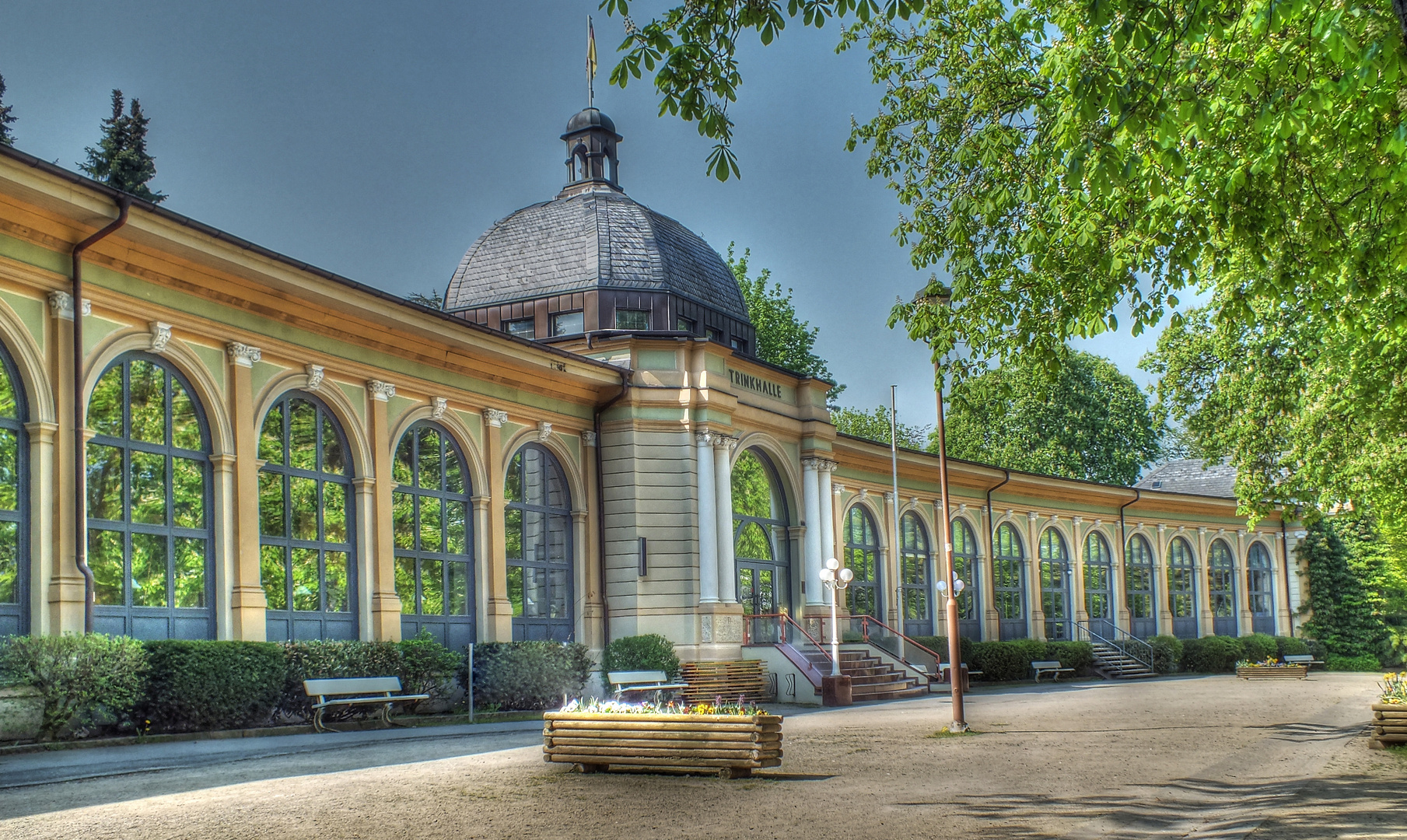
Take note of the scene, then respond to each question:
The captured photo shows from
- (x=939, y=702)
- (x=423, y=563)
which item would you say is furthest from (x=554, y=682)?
(x=939, y=702)

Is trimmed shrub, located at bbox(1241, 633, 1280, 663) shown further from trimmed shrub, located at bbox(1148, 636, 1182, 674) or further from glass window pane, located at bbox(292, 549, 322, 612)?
glass window pane, located at bbox(292, 549, 322, 612)

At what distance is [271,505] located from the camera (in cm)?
1958

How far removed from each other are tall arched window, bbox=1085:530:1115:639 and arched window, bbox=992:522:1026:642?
3.36m

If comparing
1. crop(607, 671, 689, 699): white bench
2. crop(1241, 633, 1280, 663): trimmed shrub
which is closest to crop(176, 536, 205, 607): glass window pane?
crop(607, 671, 689, 699): white bench

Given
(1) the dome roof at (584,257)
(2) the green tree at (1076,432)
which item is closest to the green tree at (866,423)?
(2) the green tree at (1076,432)

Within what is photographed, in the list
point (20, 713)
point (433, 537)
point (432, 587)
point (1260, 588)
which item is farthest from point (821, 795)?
point (1260, 588)

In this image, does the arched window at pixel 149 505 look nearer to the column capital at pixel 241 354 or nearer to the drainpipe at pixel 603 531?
the column capital at pixel 241 354

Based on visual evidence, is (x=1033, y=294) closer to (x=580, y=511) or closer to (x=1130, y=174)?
(x=1130, y=174)

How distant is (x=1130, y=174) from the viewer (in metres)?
8.44

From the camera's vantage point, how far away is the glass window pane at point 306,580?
19844 mm

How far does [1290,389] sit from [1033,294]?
18.7 meters

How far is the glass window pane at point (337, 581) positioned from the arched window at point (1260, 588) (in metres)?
37.7

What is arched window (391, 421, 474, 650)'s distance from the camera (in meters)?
22.3

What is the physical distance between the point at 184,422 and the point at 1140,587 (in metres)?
35.6
